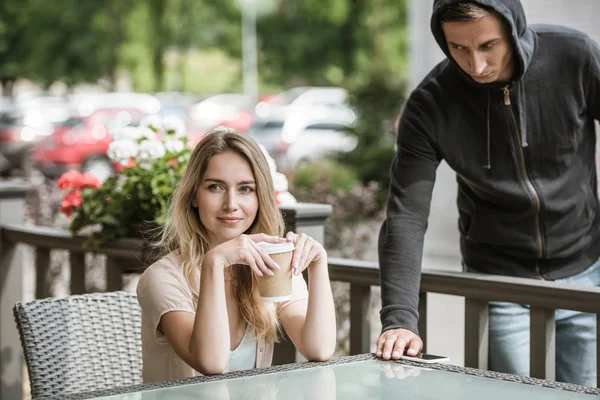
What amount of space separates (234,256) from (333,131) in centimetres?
1735

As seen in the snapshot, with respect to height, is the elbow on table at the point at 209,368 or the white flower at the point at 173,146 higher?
the white flower at the point at 173,146

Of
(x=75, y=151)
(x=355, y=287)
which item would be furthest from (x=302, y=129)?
(x=355, y=287)

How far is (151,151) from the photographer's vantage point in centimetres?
433

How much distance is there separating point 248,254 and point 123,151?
2085 mm

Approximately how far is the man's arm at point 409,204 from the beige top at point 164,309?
0.98 ft

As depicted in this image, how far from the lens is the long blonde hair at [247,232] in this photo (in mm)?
2832

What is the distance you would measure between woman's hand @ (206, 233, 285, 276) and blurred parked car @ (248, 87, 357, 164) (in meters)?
14.9

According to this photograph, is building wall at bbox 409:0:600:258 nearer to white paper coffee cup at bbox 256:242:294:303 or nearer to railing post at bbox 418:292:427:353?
railing post at bbox 418:292:427:353

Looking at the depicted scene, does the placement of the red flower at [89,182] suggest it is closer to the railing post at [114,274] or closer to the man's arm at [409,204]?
the railing post at [114,274]

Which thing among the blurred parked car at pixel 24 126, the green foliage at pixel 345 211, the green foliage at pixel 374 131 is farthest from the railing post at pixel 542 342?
the blurred parked car at pixel 24 126

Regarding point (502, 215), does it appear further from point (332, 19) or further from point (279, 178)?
point (332, 19)

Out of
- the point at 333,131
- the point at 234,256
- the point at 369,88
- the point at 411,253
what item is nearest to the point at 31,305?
the point at 234,256

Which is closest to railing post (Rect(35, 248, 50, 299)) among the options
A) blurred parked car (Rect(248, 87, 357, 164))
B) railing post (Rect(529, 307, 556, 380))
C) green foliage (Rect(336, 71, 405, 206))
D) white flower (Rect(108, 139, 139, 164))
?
white flower (Rect(108, 139, 139, 164))

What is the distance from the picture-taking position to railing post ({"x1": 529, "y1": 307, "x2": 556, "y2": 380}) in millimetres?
3117
